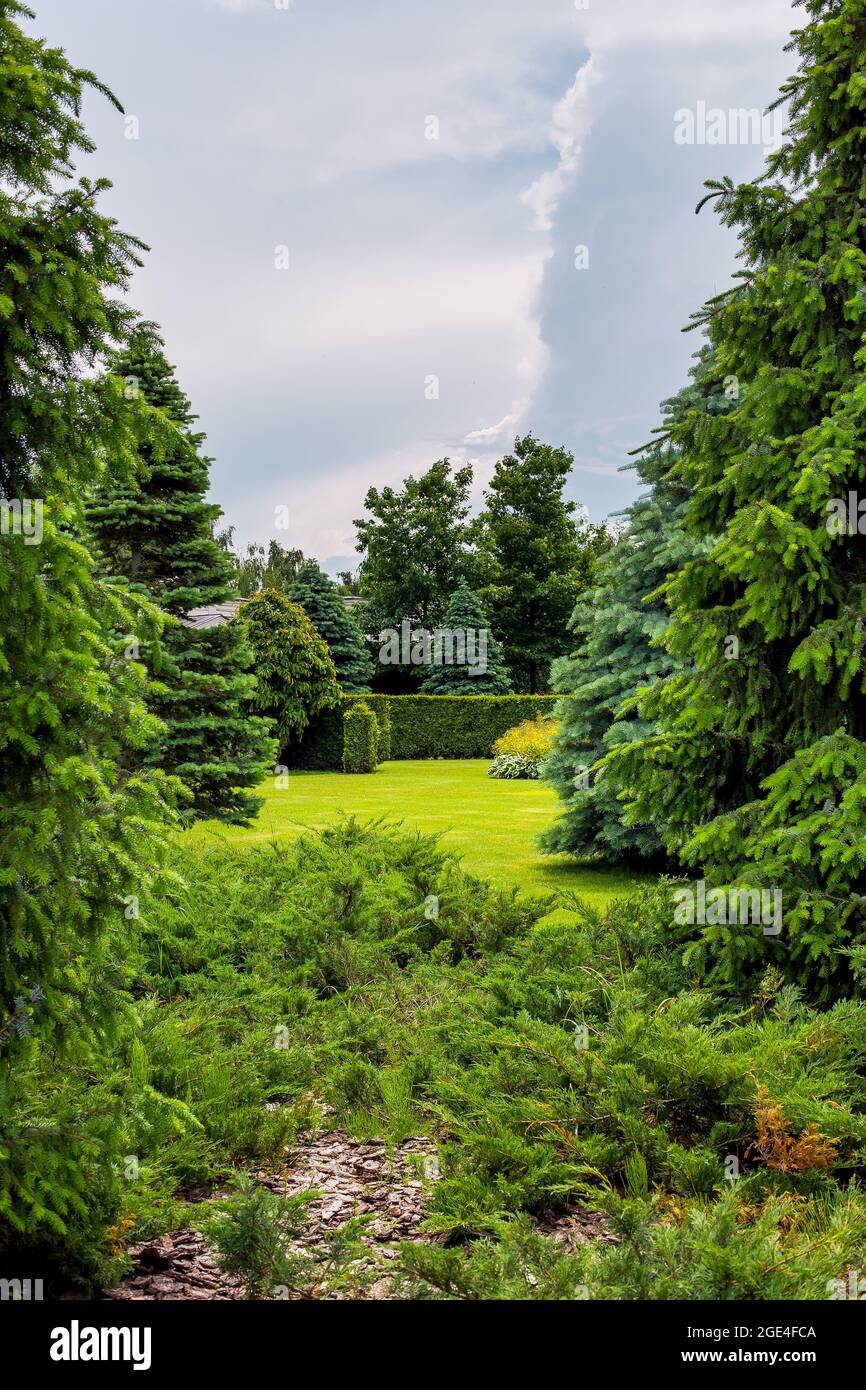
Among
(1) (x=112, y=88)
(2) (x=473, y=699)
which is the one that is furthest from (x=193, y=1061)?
(2) (x=473, y=699)

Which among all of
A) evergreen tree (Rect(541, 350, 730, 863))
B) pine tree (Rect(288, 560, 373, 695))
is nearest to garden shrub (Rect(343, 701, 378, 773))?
pine tree (Rect(288, 560, 373, 695))

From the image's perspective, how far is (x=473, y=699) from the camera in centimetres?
2794

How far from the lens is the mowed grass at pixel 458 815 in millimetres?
9680

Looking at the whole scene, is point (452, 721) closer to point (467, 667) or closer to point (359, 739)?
point (359, 739)

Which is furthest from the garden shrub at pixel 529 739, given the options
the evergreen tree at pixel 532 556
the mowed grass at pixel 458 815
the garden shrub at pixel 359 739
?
the evergreen tree at pixel 532 556

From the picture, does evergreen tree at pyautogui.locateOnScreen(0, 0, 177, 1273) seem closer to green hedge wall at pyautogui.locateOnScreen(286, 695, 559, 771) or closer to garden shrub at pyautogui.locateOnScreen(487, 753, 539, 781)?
garden shrub at pyautogui.locateOnScreen(487, 753, 539, 781)

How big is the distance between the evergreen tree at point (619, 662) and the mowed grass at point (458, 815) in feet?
1.74

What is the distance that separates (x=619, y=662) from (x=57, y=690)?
25.1 ft

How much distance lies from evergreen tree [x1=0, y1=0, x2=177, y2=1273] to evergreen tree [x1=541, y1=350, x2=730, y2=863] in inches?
257

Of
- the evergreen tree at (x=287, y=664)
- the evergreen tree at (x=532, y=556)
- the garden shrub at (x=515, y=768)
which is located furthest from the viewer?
the evergreen tree at (x=532, y=556)

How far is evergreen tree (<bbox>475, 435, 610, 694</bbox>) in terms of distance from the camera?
39125mm

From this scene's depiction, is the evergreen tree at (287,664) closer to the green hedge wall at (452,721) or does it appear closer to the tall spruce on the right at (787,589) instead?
the green hedge wall at (452,721)

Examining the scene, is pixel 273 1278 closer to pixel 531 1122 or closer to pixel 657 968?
pixel 531 1122

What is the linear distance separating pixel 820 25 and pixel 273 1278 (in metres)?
5.89
